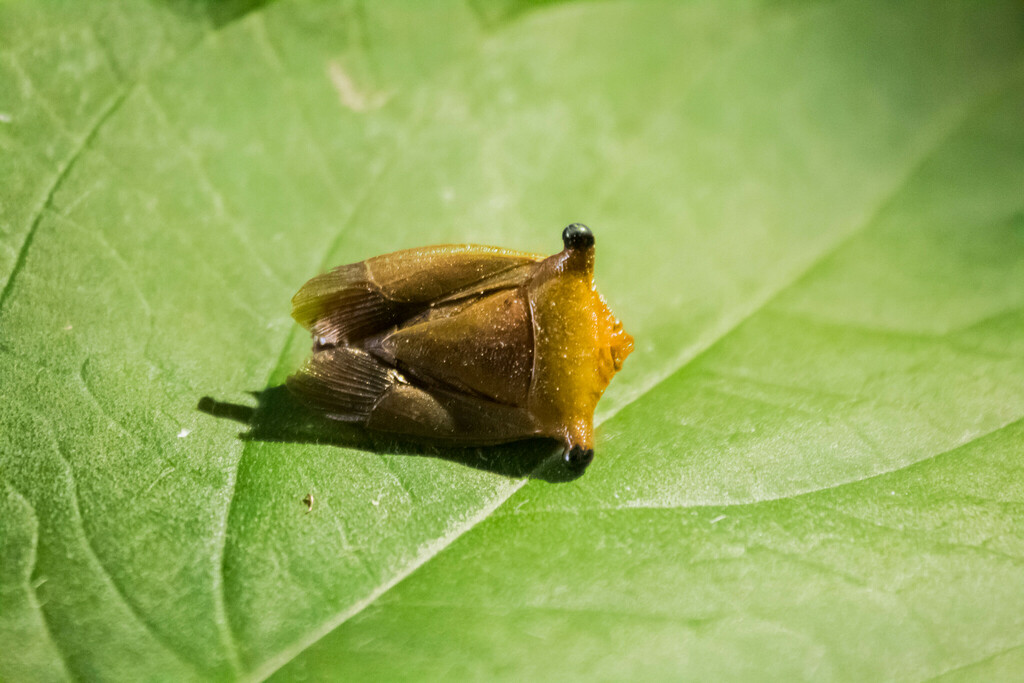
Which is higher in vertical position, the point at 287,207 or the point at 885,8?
the point at 287,207

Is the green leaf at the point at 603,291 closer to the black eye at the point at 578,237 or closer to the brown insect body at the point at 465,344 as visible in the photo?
the brown insect body at the point at 465,344

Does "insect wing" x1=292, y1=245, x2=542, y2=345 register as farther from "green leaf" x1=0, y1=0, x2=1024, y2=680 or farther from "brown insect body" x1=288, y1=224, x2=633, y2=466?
"green leaf" x1=0, y1=0, x2=1024, y2=680

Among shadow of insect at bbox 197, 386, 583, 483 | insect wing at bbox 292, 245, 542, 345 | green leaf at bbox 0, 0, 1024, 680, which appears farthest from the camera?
insect wing at bbox 292, 245, 542, 345

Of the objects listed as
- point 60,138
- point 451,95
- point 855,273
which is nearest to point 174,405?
point 60,138

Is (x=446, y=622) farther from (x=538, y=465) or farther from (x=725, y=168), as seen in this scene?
(x=725, y=168)

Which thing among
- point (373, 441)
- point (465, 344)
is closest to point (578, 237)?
point (465, 344)

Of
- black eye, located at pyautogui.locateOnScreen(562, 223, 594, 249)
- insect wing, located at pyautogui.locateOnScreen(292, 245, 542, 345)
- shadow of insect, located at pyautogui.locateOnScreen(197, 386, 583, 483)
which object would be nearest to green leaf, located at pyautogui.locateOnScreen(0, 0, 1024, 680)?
shadow of insect, located at pyautogui.locateOnScreen(197, 386, 583, 483)

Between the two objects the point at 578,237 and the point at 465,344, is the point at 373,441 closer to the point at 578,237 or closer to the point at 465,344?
the point at 465,344

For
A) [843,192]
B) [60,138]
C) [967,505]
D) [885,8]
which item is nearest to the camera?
[967,505]
